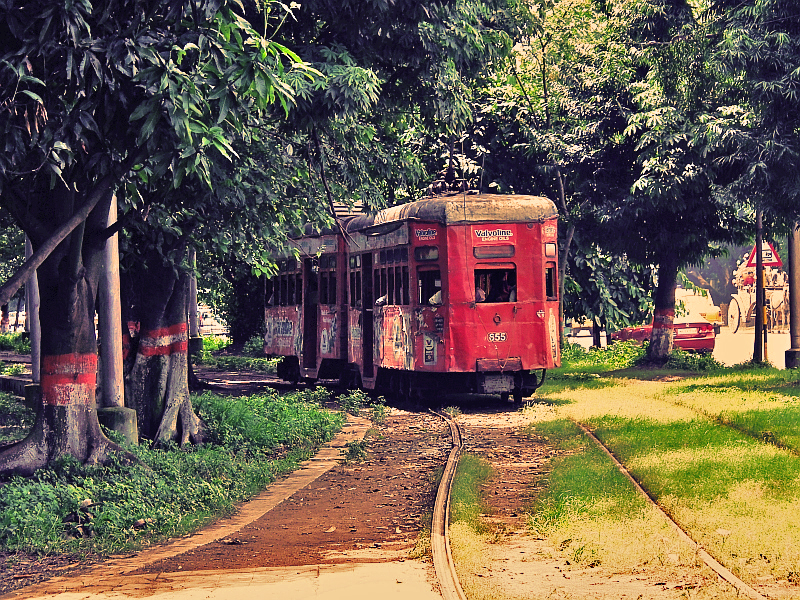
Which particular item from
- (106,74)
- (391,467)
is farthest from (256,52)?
(391,467)

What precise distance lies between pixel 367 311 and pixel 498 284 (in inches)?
138

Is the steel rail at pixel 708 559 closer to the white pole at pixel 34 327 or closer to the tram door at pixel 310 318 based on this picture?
the white pole at pixel 34 327

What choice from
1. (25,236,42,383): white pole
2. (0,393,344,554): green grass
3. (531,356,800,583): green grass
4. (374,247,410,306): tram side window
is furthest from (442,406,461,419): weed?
(25,236,42,383): white pole

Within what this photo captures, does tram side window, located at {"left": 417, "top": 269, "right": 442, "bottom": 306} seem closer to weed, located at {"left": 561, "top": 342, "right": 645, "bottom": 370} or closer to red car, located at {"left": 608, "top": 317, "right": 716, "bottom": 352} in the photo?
weed, located at {"left": 561, "top": 342, "right": 645, "bottom": 370}

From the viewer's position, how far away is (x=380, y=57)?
1346 centimetres

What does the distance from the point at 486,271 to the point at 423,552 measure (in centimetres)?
1051

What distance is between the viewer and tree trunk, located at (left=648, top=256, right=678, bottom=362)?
2812 cm

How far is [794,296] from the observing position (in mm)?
24141

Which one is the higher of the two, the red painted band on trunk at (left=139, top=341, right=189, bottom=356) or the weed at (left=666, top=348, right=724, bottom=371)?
the red painted band on trunk at (left=139, top=341, right=189, bottom=356)

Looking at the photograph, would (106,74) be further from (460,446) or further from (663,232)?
(663,232)

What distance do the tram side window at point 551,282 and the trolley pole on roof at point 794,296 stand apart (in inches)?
295

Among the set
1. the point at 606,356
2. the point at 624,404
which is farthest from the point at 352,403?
the point at 606,356

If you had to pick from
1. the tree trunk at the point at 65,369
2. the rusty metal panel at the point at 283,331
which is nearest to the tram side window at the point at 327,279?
the rusty metal panel at the point at 283,331

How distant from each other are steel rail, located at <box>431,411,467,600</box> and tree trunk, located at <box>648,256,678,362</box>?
15903 millimetres
